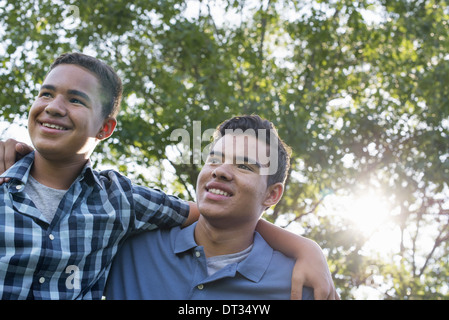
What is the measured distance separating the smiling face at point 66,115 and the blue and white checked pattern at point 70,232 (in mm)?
152

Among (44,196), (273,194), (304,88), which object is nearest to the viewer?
(44,196)

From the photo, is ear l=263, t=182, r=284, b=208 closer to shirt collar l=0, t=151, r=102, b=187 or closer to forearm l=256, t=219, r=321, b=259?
forearm l=256, t=219, r=321, b=259

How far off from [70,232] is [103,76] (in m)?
0.96

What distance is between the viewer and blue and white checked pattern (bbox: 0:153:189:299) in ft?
→ 7.21

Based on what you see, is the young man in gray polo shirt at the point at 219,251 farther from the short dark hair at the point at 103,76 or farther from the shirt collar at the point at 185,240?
the short dark hair at the point at 103,76

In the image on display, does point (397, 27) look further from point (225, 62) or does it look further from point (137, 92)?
point (137, 92)

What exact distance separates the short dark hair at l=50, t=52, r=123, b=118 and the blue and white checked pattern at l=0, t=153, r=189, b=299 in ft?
1.33

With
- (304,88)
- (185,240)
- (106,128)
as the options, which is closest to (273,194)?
(185,240)

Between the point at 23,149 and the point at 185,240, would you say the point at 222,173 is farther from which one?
the point at 23,149

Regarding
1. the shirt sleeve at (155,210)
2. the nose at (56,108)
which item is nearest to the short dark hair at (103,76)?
the nose at (56,108)

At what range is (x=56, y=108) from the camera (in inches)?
96.2

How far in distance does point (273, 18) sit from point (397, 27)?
2.43 m

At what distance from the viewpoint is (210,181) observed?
106 inches

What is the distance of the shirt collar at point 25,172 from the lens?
236 centimetres
